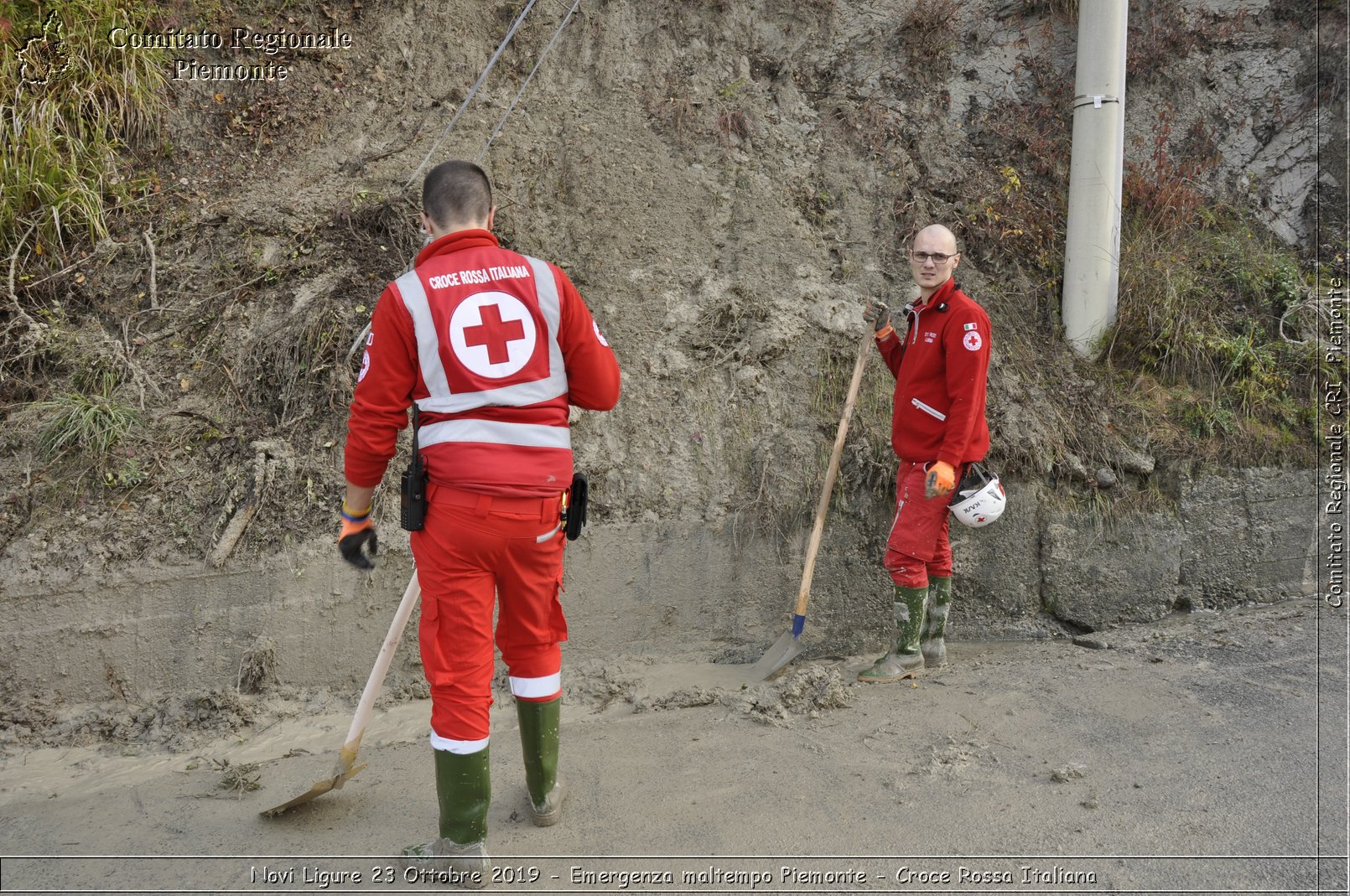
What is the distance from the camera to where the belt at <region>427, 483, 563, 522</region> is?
9.84 ft

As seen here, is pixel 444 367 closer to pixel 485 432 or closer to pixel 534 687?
pixel 485 432

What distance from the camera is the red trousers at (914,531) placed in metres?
4.75

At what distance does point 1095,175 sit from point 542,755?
5.02m

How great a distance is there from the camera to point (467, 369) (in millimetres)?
2977

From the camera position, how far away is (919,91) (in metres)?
7.11

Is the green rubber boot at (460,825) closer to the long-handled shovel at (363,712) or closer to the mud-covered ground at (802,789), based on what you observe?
the mud-covered ground at (802,789)

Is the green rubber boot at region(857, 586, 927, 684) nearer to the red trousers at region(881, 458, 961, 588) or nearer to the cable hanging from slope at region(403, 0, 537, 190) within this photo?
the red trousers at region(881, 458, 961, 588)

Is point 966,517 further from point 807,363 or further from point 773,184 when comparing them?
point 773,184

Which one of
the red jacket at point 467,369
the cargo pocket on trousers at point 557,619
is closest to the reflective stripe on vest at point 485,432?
the red jacket at point 467,369

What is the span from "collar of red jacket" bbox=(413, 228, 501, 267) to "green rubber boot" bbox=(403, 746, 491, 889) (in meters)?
1.56

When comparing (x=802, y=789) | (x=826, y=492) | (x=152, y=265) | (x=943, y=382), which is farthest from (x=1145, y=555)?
(x=152, y=265)

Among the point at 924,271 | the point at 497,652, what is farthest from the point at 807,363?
the point at 497,652

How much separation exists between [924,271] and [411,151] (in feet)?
10.7

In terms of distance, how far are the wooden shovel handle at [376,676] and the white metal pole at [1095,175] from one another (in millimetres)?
4689
